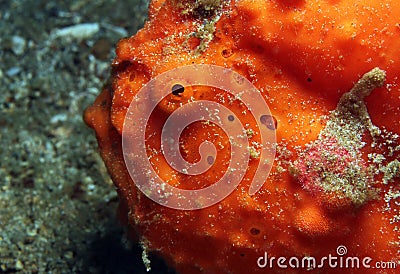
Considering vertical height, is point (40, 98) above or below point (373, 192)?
above

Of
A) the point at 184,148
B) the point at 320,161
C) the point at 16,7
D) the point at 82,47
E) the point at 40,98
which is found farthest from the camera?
the point at 16,7

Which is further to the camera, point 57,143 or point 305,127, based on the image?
point 57,143

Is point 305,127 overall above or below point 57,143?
below

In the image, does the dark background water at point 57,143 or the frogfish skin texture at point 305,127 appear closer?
the frogfish skin texture at point 305,127

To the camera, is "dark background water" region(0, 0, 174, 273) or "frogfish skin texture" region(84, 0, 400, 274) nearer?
"frogfish skin texture" region(84, 0, 400, 274)

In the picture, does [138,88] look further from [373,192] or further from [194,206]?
[373,192]

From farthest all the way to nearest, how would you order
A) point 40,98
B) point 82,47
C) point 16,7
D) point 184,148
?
point 16,7, point 82,47, point 40,98, point 184,148

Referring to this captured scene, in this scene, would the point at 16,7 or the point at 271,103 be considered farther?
the point at 16,7

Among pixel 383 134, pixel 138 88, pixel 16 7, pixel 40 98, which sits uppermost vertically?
pixel 16 7

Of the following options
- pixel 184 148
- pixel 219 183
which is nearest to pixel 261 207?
pixel 219 183
